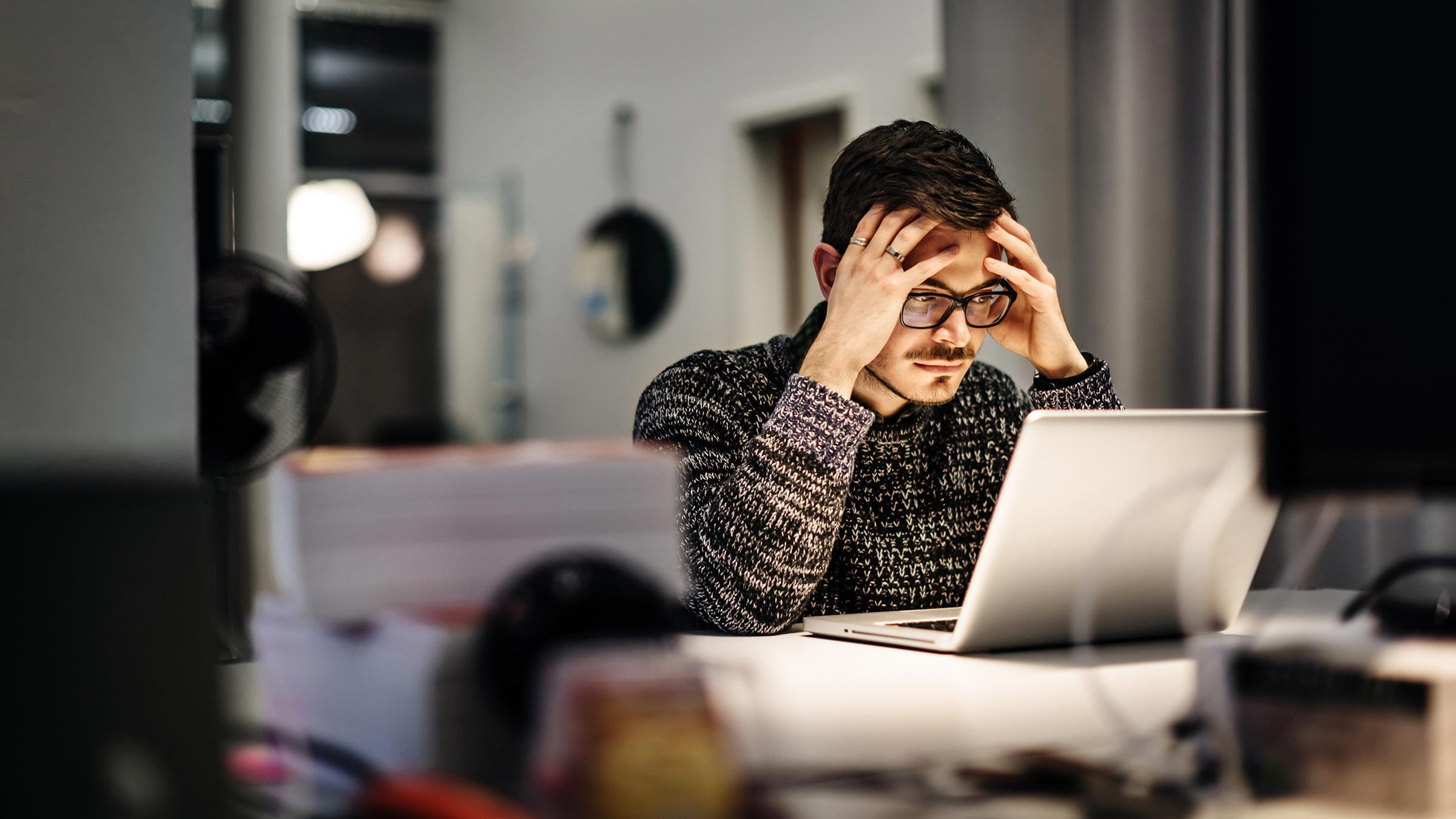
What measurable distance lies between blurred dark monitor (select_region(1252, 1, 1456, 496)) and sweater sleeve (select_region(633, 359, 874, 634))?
28.0 inches

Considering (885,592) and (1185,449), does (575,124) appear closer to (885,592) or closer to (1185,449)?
(885,592)

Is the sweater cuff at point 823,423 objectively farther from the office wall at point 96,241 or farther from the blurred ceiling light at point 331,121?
the blurred ceiling light at point 331,121

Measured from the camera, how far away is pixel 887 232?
4.85 ft

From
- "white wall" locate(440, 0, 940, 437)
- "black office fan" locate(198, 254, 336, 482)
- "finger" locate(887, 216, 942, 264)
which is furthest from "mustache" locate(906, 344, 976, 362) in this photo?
"white wall" locate(440, 0, 940, 437)

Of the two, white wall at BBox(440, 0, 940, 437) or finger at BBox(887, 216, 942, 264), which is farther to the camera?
white wall at BBox(440, 0, 940, 437)

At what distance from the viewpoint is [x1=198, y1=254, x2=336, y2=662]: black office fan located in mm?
2133

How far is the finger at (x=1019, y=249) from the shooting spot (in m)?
1.54

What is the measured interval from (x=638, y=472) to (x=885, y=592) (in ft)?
3.44

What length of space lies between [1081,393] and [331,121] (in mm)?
5770

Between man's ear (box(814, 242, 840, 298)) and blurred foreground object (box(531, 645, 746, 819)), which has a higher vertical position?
man's ear (box(814, 242, 840, 298))

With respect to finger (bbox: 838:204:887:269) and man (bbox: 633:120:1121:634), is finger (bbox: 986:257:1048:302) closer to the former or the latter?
man (bbox: 633:120:1121:634)

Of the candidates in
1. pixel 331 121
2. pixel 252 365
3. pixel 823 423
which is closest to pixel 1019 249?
pixel 823 423

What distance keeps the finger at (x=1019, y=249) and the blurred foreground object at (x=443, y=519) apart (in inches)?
42.0

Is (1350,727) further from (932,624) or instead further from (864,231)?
(864,231)
